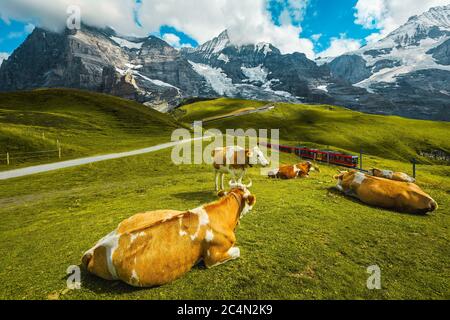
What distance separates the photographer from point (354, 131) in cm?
10662

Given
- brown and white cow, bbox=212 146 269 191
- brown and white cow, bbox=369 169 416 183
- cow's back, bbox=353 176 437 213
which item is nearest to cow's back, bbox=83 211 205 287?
brown and white cow, bbox=212 146 269 191

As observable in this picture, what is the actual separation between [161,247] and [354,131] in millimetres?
114761

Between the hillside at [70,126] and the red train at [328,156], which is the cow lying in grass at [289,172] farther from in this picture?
the hillside at [70,126]

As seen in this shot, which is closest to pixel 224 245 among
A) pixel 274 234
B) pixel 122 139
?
pixel 274 234

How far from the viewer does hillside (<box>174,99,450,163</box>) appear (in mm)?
91062

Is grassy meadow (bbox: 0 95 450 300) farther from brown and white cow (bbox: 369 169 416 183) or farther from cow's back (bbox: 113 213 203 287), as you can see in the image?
brown and white cow (bbox: 369 169 416 183)

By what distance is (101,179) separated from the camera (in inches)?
1017

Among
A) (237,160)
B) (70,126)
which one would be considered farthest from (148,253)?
(70,126)

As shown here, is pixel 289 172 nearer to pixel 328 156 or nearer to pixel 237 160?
pixel 237 160

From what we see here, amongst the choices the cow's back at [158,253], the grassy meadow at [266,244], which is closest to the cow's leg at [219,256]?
the grassy meadow at [266,244]

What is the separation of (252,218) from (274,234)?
1.74 meters

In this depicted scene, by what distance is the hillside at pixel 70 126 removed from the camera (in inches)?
1486
